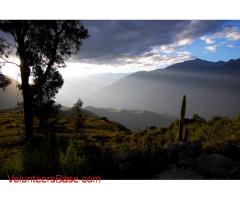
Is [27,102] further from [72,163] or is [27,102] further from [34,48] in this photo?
[72,163]

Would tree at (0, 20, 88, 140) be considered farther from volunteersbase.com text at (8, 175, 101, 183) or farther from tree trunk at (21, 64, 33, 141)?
volunteersbase.com text at (8, 175, 101, 183)

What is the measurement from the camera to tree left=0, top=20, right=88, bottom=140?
58.0 feet

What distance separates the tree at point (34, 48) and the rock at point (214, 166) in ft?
35.0

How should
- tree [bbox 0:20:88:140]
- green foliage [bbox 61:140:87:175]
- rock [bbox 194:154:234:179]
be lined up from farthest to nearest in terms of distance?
tree [bbox 0:20:88:140]
rock [bbox 194:154:234:179]
green foliage [bbox 61:140:87:175]

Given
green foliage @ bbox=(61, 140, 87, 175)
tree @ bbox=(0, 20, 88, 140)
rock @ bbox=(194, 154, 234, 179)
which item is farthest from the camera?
tree @ bbox=(0, 20, 88, 140)

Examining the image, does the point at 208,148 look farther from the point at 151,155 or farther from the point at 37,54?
the point at 37,54

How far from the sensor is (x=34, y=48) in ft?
58.6

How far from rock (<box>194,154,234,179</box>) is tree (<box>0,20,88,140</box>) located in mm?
10673

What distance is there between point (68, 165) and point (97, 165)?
45.6 inches

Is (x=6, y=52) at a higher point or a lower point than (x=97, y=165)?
higher

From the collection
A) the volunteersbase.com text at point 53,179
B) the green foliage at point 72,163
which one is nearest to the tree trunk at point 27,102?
the volunteersbase.com text at point 53,179

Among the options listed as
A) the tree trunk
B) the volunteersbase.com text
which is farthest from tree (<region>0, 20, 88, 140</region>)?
the volunteersbase.com text

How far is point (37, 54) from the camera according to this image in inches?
706
